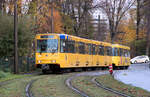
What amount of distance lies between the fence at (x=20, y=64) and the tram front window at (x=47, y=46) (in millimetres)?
3527

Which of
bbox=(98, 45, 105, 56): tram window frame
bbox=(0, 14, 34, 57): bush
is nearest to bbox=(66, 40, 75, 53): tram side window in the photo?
bbox=(0, 14, 34, 57): bush

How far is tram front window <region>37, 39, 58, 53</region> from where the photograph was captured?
22.4m

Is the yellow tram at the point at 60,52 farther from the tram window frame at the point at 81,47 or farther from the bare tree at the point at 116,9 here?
the bare tree at the point at 116,9

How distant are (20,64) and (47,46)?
5.16 meters

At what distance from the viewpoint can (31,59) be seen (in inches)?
1136

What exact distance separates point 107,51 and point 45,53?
12.2 meters

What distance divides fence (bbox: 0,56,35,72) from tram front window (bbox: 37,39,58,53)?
139 inches

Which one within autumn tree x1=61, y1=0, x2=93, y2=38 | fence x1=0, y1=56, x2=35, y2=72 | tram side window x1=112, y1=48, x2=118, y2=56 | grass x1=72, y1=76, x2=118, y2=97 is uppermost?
autumn tree x1=61, y1=0, x2=93, y2=38

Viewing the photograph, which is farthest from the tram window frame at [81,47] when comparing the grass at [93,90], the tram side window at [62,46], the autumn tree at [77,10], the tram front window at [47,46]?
the autumn tree at [77,10]

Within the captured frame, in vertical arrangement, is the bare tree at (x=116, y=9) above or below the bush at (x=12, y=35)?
above

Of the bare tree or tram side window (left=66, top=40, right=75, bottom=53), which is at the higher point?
the bare tree

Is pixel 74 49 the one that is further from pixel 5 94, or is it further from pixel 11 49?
pixel 5 94

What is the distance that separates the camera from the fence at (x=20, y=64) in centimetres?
2445

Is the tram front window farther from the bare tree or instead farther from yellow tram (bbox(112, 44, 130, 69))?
the bare tree
